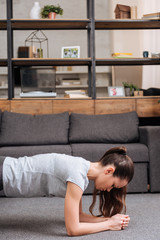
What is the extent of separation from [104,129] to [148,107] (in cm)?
88

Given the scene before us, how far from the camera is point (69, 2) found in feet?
24.9

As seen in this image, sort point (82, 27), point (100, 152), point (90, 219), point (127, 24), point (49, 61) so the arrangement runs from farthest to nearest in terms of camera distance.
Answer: point (82, 27), point (127, 24), point (49, 61), point (100, 152), point (90, 219)

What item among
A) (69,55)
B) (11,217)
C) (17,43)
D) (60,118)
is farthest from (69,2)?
(11,217)

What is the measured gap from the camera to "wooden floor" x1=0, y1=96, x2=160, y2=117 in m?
4.05

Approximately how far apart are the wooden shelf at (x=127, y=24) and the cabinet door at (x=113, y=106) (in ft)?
3.02

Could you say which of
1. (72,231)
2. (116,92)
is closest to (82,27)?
(116,92)

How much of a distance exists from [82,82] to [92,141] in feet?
13.3

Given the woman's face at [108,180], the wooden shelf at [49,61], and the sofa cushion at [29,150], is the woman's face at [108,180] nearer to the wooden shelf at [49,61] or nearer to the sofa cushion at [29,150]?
the sofa cushion at [29,150]

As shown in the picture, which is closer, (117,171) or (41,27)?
(117,171)

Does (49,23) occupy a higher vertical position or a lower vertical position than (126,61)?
higher

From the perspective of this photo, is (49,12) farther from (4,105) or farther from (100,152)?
(100,152)

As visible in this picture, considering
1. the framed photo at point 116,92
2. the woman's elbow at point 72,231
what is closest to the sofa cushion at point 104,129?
the framed photo at point 116,92

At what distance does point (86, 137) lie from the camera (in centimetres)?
355

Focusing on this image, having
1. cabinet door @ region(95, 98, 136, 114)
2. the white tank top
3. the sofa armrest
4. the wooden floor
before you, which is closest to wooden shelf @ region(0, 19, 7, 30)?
the wooden floor
